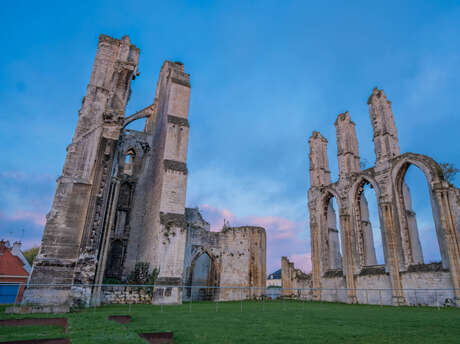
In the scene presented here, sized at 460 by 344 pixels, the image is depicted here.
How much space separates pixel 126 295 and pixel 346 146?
16.6m

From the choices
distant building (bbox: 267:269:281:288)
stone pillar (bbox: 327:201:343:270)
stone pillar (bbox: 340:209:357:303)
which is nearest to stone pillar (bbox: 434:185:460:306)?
stone pillar (bbox: 340:209:357:303)

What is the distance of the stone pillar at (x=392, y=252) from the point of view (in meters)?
15.0

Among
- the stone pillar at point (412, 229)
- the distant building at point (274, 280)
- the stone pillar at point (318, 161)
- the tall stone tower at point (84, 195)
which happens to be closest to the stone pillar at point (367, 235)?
the stone pillar at point (412, 229)

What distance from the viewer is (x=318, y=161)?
23422 mm

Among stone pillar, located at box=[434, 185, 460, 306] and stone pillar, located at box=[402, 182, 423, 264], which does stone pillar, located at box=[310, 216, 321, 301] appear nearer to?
stone pillar, located at box=[402, 182, 423, 264]

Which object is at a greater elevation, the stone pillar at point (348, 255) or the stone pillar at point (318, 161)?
the stone pillar at point (318, 161)

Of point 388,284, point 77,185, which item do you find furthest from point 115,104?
point 388,284

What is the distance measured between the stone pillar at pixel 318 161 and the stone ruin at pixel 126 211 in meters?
5.90

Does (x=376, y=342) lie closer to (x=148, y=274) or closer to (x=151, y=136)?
(x=148, y=274)

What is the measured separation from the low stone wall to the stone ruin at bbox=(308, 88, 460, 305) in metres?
10.4

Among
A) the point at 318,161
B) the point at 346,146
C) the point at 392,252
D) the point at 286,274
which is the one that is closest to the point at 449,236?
the point at 392,252

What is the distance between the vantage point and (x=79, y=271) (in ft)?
38.2

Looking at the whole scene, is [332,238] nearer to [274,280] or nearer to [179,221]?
[179,221]

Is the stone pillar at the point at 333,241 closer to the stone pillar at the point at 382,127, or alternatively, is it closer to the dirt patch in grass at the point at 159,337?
the stone pillar at the point at 382,127
